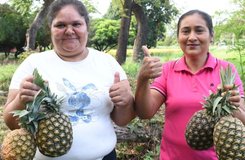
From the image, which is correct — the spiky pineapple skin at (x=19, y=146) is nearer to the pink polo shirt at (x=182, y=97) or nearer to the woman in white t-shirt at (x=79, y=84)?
the woman in white t-shirt at (x=79, y=84)

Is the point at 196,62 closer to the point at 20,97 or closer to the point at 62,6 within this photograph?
the point at 62,6

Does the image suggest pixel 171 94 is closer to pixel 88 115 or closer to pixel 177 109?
pixel 177 109

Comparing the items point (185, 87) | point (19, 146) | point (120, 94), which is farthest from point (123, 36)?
point (19, 146)

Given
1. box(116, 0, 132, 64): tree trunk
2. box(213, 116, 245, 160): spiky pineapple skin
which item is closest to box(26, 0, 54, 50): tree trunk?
box(116, 0, 132, 64): tree trunk

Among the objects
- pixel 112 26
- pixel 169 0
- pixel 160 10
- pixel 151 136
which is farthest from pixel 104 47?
pixel 151 136

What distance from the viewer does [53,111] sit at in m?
2.20

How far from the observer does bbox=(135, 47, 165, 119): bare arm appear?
7.95 feet

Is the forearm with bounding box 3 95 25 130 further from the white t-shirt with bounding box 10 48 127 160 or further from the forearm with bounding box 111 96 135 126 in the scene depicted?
the forearm with bounding box 111 96 135 126

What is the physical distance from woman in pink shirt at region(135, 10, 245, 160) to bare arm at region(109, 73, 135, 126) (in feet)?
0.22

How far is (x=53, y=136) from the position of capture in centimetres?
211

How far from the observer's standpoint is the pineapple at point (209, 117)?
2193mm

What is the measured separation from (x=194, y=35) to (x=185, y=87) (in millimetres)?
396

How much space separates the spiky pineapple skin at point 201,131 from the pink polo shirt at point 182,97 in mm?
406

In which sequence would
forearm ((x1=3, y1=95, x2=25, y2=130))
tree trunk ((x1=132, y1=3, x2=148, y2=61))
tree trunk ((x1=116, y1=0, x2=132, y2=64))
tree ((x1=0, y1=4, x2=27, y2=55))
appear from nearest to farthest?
1. forearm ((x1=3, y1=95, x2=25, y2=130))
2. tree trunk ((x1=116, y1=0, x2=132, y2=64))
3. tree trunk ((x1=132, y1=3, x2=148, y2=61))
4. tree ((x1=0, y1=4, x2=27, y2=55))
